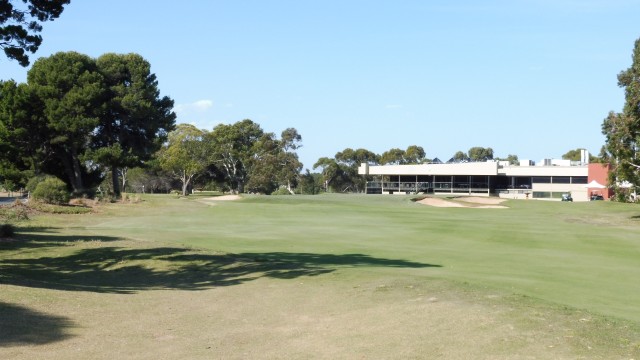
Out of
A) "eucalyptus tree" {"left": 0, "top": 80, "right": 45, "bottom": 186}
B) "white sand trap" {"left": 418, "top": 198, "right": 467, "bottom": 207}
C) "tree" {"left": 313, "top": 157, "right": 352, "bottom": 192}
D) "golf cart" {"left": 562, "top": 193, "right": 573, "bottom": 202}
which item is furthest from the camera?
"tree" {"left": 313, "top": 157, "right": 352, "bottom": 192}

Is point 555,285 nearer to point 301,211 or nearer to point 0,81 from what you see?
point 301,211

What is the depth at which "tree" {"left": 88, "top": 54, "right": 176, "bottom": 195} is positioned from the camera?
7038 centimetres

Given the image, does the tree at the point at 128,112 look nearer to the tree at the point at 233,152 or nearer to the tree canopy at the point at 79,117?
the tree canopy at the point at 79,117

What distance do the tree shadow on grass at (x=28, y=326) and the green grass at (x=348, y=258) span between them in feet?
12.3

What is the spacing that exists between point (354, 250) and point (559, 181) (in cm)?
9074

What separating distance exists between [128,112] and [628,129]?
163 feet

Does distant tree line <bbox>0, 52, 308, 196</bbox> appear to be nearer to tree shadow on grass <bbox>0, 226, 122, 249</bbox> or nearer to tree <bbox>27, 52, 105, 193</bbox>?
tree <bbox>27, 52, 105, 193</bbox>

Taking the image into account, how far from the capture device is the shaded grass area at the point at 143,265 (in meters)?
17.2

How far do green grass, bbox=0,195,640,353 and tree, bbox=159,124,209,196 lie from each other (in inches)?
2817

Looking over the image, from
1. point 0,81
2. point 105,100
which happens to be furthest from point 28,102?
point 105,100

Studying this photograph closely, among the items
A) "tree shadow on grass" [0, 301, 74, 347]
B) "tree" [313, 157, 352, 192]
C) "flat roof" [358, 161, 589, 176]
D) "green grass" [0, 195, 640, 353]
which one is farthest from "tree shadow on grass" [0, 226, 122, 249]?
"tree" [313, 157, 352, 192]

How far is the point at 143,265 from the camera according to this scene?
68.3 ft

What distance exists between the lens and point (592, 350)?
8547 mm

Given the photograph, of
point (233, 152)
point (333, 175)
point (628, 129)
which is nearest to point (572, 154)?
point (333, 175)
